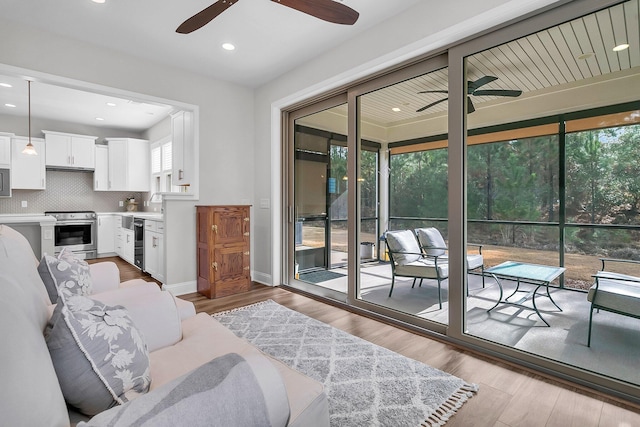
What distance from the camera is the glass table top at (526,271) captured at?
2.37 metres

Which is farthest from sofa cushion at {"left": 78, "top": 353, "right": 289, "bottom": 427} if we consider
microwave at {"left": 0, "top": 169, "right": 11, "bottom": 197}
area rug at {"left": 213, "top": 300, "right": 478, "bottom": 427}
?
microwave at {"left": 0, "top": 169, "right": 11, "bottom": 197}

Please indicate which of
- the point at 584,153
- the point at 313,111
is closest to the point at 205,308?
the point at 313,111

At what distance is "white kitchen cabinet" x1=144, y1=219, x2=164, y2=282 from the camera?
427 cm

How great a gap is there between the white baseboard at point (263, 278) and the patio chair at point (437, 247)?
2.20 metres

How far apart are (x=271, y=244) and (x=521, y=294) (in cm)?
295

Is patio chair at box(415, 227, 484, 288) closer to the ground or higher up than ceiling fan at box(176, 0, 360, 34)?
closer to the ground

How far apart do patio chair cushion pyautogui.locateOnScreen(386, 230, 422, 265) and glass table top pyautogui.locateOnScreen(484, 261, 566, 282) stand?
72 centimetres

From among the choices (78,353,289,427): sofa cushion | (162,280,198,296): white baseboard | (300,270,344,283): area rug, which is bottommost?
(162,280,198,296): white baseboard

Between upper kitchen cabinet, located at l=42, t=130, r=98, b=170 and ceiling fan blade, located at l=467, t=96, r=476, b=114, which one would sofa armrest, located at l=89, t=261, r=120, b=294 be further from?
upper kitchen cabinet, located at l=42, t=130, r=98, b=170

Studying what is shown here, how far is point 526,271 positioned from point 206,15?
306 centimetres

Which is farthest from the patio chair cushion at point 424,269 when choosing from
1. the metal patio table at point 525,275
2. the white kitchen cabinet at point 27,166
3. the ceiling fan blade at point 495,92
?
the white kitchen cabinet at point 27,166

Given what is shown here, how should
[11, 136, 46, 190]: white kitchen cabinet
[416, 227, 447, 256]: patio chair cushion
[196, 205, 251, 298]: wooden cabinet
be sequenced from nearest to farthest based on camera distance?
[416, 227, 447, 256]: patio chair cushion
[196, 205, 251, 298]: wooden cabinet
[11, 136, 46, 190]: white kitchen cabinet

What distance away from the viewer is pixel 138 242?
5.18 m

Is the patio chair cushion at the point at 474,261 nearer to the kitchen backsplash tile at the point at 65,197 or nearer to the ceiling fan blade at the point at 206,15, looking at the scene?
the ceiling fan blade at the point at 206,15
